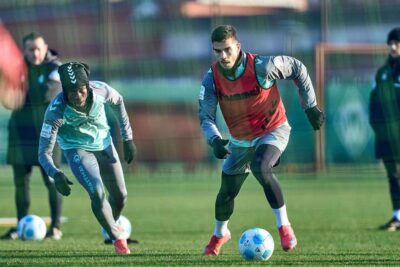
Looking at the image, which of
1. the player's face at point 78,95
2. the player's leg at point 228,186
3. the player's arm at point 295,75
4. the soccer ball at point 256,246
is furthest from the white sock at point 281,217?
the player's face at point 78,95

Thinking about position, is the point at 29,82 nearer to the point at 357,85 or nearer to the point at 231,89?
the point at 231,89

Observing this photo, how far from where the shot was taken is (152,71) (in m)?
29.5

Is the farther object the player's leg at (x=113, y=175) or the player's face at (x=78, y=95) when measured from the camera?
the player's leg at (x=113, y=175)

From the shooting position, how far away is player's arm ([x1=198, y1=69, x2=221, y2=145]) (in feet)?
28.3

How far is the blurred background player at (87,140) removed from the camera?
877cm

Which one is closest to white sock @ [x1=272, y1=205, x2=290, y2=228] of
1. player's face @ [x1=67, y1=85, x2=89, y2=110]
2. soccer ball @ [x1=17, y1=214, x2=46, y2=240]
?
player's face @ [x1=67, y1=85, x2=89, y2=110]

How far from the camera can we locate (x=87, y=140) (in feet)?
30.5

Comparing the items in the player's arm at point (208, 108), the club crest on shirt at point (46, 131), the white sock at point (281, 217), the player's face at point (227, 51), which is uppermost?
the player's face at point (227, 51)

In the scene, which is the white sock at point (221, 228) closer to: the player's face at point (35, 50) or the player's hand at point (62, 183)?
the player's hand at point (62, 183)

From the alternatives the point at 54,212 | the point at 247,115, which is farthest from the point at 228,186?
the point at 54,212

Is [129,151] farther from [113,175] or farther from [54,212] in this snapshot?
[54,212]

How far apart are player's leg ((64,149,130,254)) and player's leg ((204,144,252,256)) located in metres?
0.81

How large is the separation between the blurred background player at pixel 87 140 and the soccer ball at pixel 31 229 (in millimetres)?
1637

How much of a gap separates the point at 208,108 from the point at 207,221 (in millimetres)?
5030
